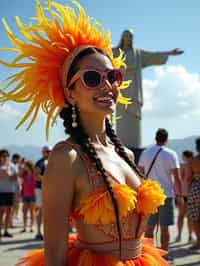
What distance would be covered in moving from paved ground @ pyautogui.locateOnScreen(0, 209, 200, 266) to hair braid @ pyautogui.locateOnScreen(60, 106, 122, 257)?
424 cm

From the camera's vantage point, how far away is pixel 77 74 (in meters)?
1.96

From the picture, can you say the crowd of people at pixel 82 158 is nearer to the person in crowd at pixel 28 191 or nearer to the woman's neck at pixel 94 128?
the woman's neck at pixel 94 128

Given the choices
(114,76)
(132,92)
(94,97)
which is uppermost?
(132,92)

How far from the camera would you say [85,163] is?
1831 millimetres

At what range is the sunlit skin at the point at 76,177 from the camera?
171 cm

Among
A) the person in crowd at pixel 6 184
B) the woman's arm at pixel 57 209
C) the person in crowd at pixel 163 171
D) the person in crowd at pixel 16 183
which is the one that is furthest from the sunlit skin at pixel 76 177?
the person in crowd at pixel 16 183

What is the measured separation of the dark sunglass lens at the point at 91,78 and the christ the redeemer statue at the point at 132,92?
9346mm

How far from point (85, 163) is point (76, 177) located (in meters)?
0.09

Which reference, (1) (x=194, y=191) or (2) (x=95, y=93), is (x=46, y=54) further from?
(1) (x=194, y=191)

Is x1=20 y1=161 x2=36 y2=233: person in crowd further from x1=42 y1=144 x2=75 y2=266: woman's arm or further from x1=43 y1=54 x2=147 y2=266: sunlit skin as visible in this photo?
x1=42 y1=144 x2=75 y2=266: woman's arm

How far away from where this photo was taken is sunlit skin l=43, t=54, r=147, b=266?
1.71 m

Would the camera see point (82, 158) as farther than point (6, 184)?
No

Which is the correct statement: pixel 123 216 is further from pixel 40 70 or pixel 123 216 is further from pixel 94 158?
pixel 40 70

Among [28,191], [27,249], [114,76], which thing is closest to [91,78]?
[114,76]
